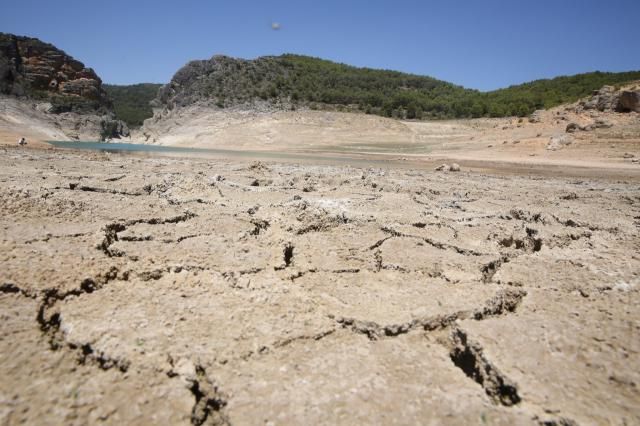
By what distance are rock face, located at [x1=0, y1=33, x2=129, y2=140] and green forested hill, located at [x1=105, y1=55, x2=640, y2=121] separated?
1337 centimetres

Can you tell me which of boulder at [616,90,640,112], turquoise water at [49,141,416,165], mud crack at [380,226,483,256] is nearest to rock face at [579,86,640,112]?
boulder at [616,90,640,112]

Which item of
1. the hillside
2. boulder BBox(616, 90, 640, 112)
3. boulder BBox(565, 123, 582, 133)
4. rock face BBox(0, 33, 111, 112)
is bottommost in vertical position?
boulder BBox(565, 123, 582, 133)

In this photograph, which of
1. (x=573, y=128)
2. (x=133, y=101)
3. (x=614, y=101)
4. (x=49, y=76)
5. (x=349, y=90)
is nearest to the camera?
(x=573, y=128)

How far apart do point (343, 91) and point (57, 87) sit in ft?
141

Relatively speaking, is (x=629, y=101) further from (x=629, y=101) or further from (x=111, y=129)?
(x=111, y=129)

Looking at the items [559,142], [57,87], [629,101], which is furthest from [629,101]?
[57,87]

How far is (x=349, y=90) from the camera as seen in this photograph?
4169 cm

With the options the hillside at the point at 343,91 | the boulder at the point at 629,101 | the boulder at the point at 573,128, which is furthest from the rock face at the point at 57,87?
the boulder at the point at 629,101

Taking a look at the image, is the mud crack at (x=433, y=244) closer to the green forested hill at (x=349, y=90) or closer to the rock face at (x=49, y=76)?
the green forested hill at (x=349, y=90)

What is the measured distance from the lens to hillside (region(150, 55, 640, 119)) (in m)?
32.7

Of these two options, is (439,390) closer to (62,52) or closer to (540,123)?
(540,123)

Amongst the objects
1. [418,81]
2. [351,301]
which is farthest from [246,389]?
[418,81]

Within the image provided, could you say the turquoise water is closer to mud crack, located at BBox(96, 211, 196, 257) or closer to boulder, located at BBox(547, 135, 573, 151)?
boulder, located at BBox(547, 135, 573, 151)

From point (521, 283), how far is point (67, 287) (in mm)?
1917
